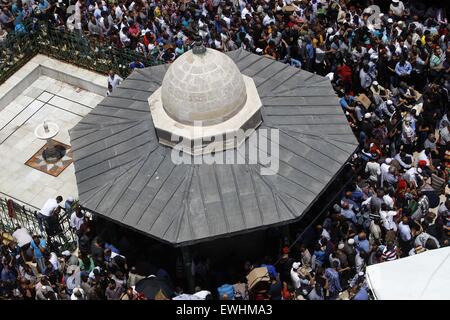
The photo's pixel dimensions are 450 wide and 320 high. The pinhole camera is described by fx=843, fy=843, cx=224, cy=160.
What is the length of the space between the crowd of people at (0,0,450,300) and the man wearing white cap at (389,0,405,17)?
0.08 meters

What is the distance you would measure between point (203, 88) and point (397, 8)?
12.4 meters

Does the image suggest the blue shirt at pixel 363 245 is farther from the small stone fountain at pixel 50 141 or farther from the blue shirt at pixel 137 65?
the small stone fountain at pixel 50 141

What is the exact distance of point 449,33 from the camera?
32.1 meters

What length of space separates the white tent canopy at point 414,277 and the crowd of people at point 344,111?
1113 millimetres

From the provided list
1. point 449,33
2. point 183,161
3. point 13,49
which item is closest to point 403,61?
point 449,33

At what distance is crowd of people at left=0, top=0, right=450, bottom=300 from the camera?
25500 mm

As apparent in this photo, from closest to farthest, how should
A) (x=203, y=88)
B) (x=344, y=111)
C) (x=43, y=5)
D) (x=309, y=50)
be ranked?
(x=203, y=88)
(x=344, y=111)
(x=309, y=50)
(x=43, y=5)

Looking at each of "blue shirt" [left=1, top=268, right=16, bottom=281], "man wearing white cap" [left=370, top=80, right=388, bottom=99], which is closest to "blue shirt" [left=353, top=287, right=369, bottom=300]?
"man wearing white cap" [left=370, top=80, right=388, bottom=99]

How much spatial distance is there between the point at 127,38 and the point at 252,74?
6.93 meters

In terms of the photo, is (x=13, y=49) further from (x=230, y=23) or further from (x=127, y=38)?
Answer: (x=230, y=23)

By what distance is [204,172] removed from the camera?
86.2 ft

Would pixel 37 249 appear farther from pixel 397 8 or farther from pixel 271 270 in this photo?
pixel 397 8

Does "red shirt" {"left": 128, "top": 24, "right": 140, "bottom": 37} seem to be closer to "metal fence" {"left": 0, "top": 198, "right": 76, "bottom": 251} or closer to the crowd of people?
the crowd of people

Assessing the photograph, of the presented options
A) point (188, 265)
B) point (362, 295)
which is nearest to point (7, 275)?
point (188, 265)
